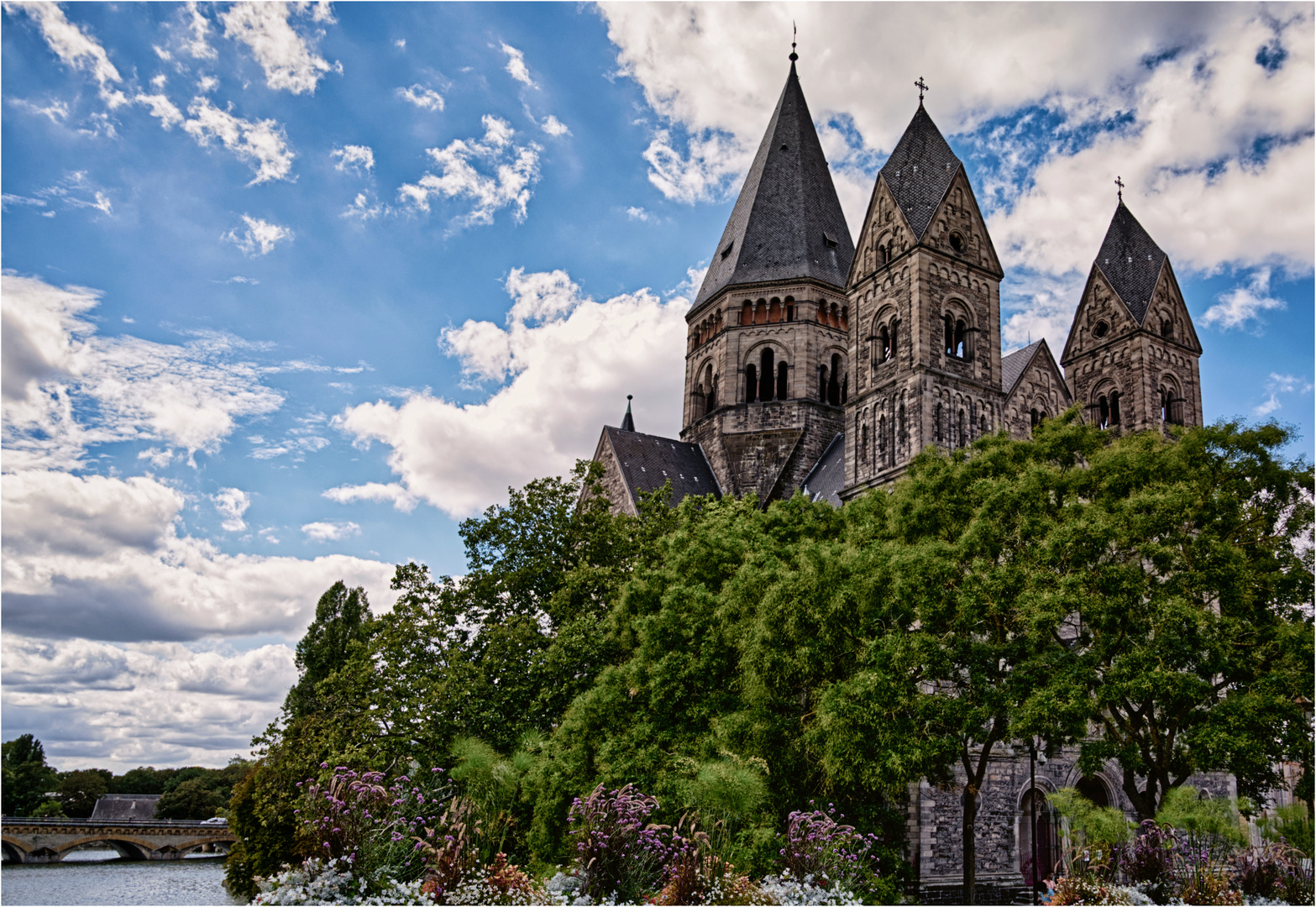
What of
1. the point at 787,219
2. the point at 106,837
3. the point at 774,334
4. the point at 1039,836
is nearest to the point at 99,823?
the point at 106,837

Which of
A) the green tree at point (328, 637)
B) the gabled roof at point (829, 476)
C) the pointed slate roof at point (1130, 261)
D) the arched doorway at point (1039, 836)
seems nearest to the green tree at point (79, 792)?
the green tree at point (328, 637)

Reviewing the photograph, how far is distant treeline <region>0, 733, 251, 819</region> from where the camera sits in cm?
6333

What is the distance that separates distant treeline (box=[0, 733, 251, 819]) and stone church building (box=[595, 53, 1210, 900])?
1714 inches

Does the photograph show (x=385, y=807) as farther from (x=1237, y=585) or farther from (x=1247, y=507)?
(x=1247, y=507)

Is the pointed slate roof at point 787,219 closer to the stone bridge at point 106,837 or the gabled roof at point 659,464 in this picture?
the gabled roof at point 659,464

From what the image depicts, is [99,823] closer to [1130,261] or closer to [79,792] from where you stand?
[79,792]

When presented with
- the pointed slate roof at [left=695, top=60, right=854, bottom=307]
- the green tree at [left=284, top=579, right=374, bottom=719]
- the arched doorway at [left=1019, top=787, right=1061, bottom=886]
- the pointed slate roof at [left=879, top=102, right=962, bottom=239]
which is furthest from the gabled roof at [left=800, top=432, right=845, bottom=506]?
the green tree at [left=284, top=579, right=374, bottom=719]

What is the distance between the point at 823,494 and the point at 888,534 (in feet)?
47.5

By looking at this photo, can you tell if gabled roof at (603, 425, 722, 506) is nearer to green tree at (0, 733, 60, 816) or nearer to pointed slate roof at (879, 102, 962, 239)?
pointed slate roof at (879, 102, 962, 239)

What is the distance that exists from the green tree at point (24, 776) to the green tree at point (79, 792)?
0.96 m

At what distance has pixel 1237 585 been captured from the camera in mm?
15008

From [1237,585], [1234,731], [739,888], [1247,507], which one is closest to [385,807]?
[739,888]

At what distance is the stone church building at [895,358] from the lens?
26.2 metres

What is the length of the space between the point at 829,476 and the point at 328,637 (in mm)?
23604
